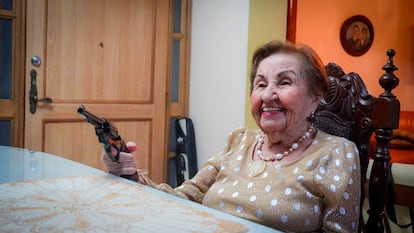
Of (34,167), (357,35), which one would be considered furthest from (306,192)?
(357,35)

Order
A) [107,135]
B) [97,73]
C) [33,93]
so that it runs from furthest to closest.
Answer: [97,73], [33,93], [107,135]

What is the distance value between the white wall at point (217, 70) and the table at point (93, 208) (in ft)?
5.95

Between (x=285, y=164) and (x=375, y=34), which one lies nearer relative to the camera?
(x=285, y=164)

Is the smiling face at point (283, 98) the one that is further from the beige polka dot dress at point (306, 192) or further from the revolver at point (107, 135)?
the revolver at point (107, 135)

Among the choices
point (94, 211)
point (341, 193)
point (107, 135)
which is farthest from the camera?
point (107, 135)

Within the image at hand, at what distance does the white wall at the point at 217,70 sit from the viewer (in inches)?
116

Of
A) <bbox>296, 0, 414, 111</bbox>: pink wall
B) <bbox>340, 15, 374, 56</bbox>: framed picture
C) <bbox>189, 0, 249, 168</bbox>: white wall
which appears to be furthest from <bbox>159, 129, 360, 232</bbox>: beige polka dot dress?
<bbox>340, 15, 374, 56</bbox>: framed picture

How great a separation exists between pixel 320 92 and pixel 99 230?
2.69 ft

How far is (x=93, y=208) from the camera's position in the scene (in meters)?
0.92

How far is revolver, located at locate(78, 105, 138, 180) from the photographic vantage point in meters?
1.12

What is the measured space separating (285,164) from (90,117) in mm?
557

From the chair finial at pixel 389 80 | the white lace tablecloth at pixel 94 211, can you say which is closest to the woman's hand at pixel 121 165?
the white lace tablecloth at pixel 94 211

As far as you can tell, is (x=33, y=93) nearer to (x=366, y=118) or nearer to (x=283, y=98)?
(x=283, y=98)

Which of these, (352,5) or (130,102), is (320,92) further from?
(352,5)
